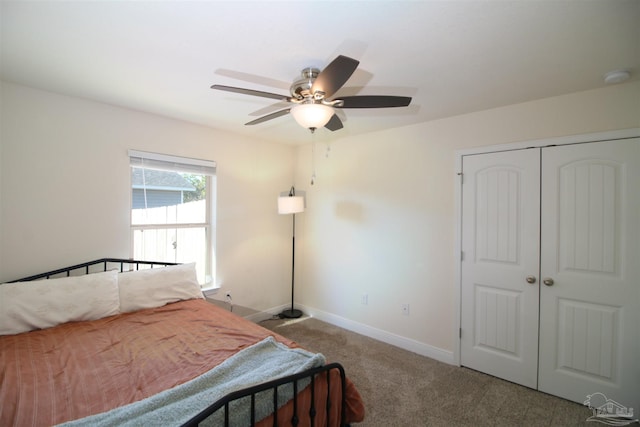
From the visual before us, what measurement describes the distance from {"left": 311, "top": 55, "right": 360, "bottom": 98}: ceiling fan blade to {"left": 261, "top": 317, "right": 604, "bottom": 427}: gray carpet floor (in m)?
2.22

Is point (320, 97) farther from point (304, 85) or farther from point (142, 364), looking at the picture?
point (142, 364)

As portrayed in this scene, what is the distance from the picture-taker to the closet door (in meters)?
1.96

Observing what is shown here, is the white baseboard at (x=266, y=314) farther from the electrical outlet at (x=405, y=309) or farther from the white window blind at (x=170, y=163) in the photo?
the white window blind at (x=170, y=163)

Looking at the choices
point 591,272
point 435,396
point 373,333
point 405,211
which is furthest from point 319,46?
point 373,333

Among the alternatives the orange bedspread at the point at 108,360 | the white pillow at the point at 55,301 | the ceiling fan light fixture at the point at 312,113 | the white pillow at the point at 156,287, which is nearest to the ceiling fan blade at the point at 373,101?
the ceiling fan light fixture at the point at 312,113

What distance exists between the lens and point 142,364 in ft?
5.14

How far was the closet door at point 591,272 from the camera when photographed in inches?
77.4

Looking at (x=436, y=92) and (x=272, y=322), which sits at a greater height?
(x=436, y=92)

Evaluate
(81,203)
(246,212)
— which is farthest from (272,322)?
(81,203)

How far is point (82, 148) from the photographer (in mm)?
2379

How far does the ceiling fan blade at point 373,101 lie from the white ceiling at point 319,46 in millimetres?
259

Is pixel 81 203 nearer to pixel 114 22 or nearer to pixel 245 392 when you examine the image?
pixel 114 22

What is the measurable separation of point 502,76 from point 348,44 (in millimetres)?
1155

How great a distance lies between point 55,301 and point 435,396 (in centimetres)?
298
